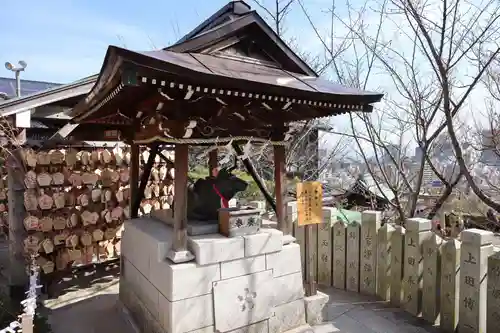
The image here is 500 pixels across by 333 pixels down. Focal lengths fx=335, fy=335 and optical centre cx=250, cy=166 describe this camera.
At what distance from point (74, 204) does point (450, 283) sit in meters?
6.02

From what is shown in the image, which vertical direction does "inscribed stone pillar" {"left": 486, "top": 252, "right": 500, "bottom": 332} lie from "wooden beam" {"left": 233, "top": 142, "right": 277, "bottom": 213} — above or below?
below

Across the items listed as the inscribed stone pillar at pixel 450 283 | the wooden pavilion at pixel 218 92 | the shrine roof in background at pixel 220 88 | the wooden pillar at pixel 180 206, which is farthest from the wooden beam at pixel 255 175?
the inscribed stone pillar at pixel 450 283

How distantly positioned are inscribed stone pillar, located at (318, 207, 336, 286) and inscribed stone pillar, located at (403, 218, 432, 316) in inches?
53.7

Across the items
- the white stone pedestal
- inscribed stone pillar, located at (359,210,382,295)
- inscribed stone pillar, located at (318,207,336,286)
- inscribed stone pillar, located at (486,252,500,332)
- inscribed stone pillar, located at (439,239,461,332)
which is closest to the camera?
the white stone pedestal

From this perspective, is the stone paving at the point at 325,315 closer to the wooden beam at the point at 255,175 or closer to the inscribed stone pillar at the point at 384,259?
the inscribed stone pillar at the point at 384,259

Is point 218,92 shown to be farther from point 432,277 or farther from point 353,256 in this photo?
point 353,256

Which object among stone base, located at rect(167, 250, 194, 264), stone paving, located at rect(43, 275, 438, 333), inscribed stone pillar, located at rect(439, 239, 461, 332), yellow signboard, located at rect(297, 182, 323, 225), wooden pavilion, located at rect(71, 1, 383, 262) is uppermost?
wooden pavilion, located at rect(71, 1, 383, 262)

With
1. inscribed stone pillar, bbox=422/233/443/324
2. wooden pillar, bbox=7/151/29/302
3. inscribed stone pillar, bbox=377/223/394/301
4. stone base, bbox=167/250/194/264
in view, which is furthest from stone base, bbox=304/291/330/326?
wooden pillar, bbox=7/151/29/302

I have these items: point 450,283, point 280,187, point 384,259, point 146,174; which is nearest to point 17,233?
point 146,174

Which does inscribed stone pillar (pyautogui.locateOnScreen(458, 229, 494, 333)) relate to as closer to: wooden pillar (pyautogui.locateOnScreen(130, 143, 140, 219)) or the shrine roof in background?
the shrine roof in background

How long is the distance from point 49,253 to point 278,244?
416cm

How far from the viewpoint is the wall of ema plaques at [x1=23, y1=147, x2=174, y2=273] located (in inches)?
221

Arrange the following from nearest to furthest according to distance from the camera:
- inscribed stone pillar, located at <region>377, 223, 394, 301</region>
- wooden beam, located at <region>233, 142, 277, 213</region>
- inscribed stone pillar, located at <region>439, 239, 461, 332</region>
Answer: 1. inscribed stone pillar, located at <region>439, 239, 461, 332</region>
2. wooden beam, located at <region>233, 142, 277, 213</region>
3. inscribed stone pillar, located at <region>377, 223, 394, 301</region>

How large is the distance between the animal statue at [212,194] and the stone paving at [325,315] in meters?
1.87
